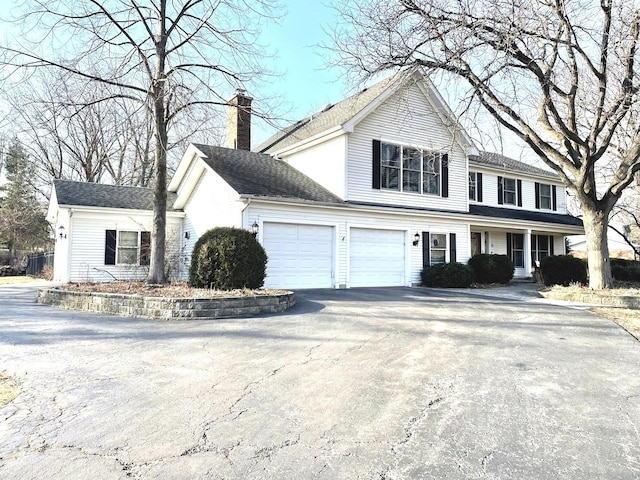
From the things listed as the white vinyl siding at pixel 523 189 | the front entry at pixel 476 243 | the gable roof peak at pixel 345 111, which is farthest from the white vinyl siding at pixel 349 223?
the white vinyl siding at pixel 523 189

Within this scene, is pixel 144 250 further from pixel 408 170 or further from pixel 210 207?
pixel 408 170

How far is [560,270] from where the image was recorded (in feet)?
53.4

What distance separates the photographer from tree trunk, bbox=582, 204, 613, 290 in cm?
1263

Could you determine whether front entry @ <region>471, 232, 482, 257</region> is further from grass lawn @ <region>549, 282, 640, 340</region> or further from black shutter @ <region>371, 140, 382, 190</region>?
black shutter @ <region>371, 140, 382, 190</region>

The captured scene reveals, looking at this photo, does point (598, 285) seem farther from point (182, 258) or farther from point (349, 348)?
point (182, 258)

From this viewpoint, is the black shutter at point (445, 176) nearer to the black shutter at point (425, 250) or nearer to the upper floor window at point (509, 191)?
the black shutter at point (425, 250)

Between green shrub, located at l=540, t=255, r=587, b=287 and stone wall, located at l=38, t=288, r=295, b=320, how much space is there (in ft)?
37.7

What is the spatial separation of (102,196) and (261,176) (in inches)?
290

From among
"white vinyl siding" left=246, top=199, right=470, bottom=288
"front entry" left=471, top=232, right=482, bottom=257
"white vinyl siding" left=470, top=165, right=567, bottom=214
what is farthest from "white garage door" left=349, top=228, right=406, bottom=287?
"white vinyl siding" left=470, top=165, right=567, bottom=214

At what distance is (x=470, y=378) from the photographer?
4703mm

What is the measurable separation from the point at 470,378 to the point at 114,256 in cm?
1549

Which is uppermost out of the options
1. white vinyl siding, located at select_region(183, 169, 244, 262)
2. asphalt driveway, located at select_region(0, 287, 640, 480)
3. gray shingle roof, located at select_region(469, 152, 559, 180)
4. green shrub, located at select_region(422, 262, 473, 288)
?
gray shingle roof, located at select_region(469, 152, 559, 180)

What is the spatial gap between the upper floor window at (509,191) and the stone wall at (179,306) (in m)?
15.5

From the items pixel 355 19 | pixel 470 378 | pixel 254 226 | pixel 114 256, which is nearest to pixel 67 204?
pixel 114 256
